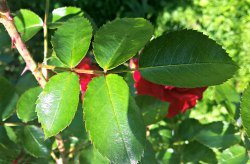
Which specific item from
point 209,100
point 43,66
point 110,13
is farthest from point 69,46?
point 110,13

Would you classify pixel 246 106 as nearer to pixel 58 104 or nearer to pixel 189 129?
pixel 58 104

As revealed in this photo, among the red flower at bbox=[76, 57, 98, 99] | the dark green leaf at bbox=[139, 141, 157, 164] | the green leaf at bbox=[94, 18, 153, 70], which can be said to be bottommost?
the dark green leaf at bbox=[139, 141, 157, 164]

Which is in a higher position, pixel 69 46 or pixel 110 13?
pixel 69 46

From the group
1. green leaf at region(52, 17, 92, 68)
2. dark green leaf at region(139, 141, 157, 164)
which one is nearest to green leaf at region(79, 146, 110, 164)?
dark green leaf at region(139, 141, 157, 164)

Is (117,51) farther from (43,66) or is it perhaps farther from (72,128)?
(72,128)

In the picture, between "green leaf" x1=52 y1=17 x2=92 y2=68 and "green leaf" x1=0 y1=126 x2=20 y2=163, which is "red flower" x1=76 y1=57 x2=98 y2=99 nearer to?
"green leaf" x1=52 y1=17 x2=92 y2=68

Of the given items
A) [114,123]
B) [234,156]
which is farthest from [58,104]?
[234,156]
